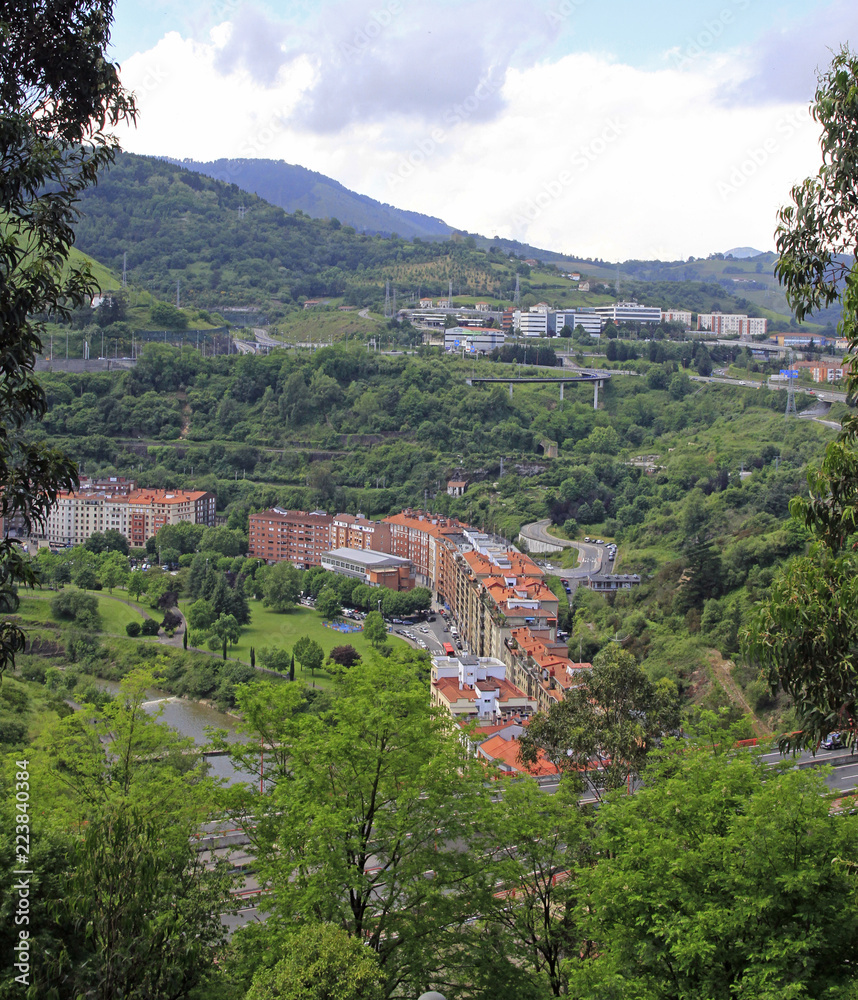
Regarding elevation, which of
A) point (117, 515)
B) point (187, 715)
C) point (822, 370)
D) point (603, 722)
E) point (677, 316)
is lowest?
point (187, 715)

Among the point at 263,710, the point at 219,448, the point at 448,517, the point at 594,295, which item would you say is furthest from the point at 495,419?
the point at 263,710

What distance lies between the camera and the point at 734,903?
4.30 m

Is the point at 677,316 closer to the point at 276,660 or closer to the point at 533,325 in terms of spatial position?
the point at 533,325

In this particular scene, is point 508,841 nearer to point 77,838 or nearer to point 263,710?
point 263,710

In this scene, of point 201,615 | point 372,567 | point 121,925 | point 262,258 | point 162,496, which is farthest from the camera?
point 262,258

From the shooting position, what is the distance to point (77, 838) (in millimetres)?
5074

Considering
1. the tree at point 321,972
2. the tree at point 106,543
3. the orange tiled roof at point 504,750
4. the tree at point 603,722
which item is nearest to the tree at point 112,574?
the tree at point 106,543

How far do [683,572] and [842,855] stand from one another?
18217 millimetres

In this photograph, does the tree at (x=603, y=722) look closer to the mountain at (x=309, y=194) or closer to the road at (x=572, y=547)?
the road at (x=572, y=547)

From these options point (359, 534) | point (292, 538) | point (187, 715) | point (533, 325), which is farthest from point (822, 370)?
point (187, 715)

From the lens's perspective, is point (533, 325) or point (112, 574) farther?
point (533, 325)

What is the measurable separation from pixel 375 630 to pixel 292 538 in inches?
402

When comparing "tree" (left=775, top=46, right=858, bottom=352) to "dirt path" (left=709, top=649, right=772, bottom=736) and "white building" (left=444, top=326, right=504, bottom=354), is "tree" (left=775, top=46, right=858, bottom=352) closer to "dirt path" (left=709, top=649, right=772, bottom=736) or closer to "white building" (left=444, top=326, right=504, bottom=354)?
"dirt path" (left=709, top=649, right=772, bottom=736)

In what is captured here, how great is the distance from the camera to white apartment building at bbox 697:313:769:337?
64.4m
